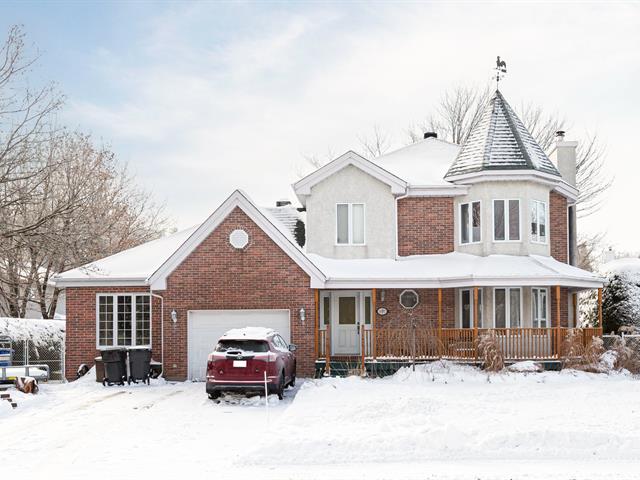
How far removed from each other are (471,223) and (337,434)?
1293 cm

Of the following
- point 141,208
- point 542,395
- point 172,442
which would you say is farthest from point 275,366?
point 141,208

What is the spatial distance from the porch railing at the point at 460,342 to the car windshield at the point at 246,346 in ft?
15.8

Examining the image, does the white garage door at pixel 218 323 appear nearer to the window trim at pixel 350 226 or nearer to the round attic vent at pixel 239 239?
the round attic vent at pixel 239 239

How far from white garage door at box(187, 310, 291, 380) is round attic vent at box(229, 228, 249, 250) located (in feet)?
6.20

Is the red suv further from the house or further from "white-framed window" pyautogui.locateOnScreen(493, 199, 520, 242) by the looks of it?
"white-framed window" pyautogui.locateOnScreen(493, 199, 520, 242)

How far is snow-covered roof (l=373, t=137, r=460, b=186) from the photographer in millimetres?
25359

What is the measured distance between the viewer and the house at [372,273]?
74.0 ft

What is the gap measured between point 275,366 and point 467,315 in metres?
8.89

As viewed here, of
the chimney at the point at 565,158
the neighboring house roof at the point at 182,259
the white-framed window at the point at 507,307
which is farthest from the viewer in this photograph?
the chimney at the point at 565,158

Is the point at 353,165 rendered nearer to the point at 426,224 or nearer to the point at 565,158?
the point at 426,224

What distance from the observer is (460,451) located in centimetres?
1201

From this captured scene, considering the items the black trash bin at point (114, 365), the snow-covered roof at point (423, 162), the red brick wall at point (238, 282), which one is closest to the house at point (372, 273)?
the red brick wall at point (238, 282)

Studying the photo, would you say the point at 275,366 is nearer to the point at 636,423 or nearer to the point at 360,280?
the point at 360,280

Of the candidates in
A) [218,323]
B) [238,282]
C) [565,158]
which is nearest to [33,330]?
[218,323]
